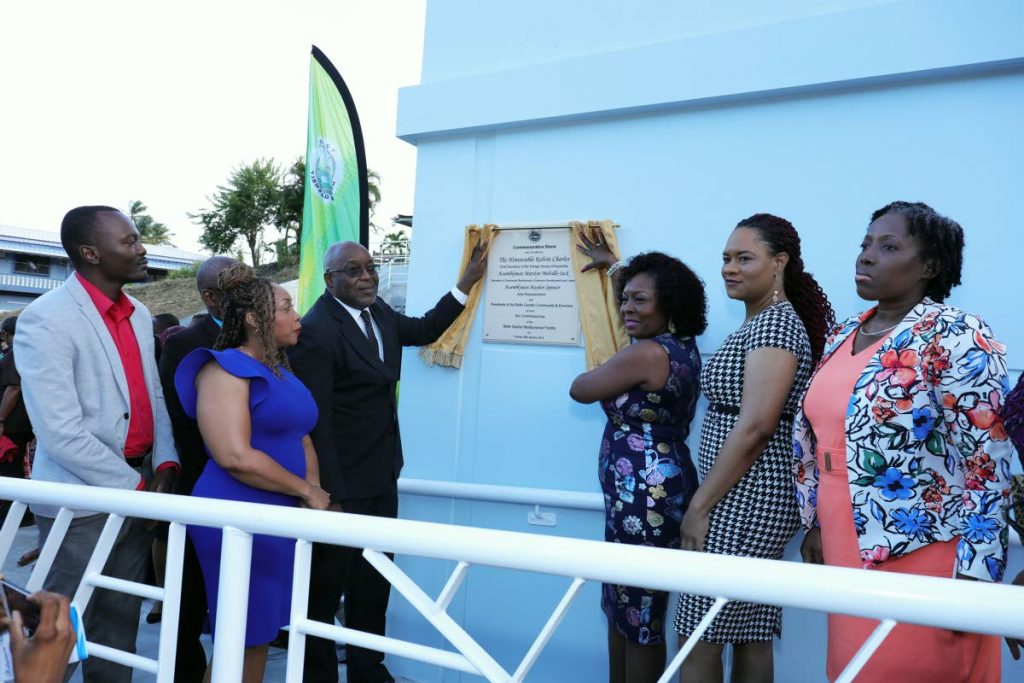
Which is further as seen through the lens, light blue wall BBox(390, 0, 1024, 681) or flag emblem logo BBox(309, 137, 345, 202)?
flag emblem logo BBox(309, 137, 345, 202)

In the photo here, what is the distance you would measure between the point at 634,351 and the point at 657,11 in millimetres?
1760

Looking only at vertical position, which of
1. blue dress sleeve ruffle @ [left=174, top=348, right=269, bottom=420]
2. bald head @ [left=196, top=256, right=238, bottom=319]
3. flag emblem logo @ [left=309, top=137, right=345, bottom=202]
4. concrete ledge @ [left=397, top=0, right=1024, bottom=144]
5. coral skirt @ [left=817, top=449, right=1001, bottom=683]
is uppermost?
concrete ledge @ [left=397, top=0, right=1024, bottom=144]

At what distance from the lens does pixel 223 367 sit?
2.37 meters

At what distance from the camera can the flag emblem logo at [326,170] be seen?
5.14 m

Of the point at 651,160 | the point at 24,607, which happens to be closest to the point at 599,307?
the point at 651,160

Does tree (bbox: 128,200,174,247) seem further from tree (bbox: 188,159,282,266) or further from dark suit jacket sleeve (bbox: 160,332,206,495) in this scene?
dark suit jacket sleeve (bbox: 160,332,206,495)

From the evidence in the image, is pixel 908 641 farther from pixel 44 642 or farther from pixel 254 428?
pixel 254 428

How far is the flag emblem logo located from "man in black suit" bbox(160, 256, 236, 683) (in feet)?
4.88

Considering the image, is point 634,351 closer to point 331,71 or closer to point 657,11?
point 657,11

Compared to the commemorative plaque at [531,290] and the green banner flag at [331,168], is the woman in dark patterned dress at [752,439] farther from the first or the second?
the green banner flag at [331,168]

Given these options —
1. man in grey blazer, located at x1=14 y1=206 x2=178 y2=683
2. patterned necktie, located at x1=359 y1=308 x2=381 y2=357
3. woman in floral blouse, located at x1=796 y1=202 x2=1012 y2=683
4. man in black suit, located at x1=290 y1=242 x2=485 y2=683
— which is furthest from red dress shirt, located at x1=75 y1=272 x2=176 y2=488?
woman in floral blouse, located at x1=796 y1=202 x2=1012 y2=683

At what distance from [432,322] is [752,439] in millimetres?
1831

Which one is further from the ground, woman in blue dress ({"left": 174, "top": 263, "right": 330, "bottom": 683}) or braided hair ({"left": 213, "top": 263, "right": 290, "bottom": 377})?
braided hair ({"left": 213, "top": 263, "right": 290, "bottom": 377})

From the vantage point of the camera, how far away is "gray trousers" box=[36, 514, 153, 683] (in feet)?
8.30
